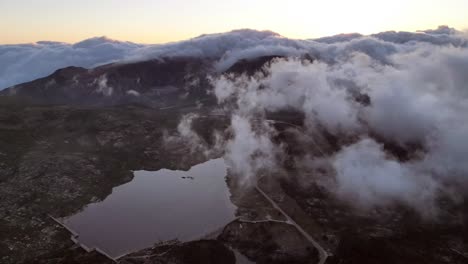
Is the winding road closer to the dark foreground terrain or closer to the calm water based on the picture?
the dark foreground terrain

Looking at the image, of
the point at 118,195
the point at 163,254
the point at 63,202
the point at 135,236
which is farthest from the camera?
the point at 118,195

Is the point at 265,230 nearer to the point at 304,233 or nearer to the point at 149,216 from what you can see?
the point at 304,233

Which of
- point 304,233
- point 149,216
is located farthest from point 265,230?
point 149,216

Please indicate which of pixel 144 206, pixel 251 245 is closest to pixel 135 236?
pixel 144 206

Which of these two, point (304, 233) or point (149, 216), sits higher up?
point (149, 216)

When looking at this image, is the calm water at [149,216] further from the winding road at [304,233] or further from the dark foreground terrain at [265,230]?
the winding road at [304,233]

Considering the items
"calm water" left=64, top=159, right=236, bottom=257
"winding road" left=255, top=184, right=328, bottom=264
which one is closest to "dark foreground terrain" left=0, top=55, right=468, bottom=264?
"winding road" left=255, top=184, right=328, bottom=264

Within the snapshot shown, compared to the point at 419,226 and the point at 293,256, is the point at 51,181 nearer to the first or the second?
the point at 293,256

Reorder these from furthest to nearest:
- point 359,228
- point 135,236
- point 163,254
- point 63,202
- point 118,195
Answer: point 118,195 < point 63,202 < point 359,228 < point 135,236 < point 163,254

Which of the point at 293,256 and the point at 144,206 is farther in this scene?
the point at 144,206

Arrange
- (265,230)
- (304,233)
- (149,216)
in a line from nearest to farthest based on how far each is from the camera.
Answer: (265,230) < (304,233) < (149,216)
